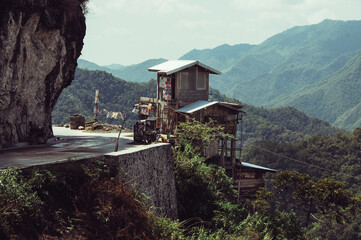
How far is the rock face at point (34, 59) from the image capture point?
18.7m

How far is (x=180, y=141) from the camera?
24297 millimetres

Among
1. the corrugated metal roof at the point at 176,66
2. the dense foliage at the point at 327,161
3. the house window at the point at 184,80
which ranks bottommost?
the dense foliage at the point at 327,161

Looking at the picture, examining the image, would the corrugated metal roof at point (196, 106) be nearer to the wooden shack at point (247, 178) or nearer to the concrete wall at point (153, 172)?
the wooden shack at point (247, 178)

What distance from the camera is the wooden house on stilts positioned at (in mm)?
30297

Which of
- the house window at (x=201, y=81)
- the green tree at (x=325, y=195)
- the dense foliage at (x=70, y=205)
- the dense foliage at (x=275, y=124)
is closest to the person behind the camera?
the dense foliage at (x=70, y=205)

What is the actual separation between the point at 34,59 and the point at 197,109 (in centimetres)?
1271

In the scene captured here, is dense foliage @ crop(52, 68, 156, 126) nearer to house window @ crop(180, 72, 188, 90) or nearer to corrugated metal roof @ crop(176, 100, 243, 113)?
house window @ crop(180, 72, 188, 90)

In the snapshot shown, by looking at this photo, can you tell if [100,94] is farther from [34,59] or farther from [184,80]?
[34,59]

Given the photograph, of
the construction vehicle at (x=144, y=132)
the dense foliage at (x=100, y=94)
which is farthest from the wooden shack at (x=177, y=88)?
the dense foliage at (x=100, y=94)

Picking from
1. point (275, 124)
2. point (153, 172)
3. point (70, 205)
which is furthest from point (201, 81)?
point (275, 124)

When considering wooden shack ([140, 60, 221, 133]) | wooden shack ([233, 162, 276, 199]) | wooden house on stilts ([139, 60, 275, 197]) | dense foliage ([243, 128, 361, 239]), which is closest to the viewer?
wooden shack ([233, 162, 276, 199])

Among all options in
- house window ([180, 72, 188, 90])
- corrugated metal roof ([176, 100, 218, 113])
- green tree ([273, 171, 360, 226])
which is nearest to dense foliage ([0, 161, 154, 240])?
green tree ([273, 171, 360, 226])

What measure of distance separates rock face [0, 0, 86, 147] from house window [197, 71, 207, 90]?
37.9 ft

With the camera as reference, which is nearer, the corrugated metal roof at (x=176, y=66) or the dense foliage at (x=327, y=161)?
the corrugated metal roof at (x=176, y=66)
